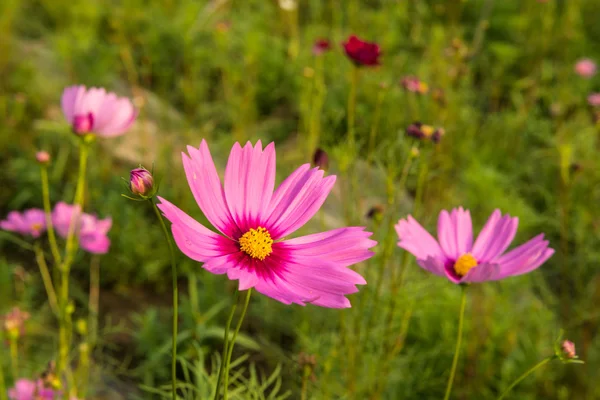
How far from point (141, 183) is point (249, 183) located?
180 millimetres

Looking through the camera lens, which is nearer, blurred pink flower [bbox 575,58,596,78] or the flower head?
the flower head

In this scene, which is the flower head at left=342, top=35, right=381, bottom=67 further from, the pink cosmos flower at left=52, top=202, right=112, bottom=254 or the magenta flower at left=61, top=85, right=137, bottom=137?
the pink cosmos flower at left=52, top=202, right=112, bottom=254

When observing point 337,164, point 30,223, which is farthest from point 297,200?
point 337,164

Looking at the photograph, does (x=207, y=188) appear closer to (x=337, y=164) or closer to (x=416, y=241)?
(x=416, y=241)

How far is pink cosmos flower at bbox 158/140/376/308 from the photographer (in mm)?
644

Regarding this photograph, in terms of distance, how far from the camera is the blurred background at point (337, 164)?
1.66 meters

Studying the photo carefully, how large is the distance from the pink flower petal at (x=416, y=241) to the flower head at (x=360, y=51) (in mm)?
541

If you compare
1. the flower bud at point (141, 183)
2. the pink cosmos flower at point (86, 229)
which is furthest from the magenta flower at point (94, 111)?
the flower bud at point (141, 183)

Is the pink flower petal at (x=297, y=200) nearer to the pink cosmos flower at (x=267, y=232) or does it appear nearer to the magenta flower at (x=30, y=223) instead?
the pink cosmos flower at (x=267, y=232)

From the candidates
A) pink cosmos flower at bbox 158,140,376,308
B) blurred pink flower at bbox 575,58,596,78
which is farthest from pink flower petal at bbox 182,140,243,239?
blurred pink flower at bbox 575,58,596,78

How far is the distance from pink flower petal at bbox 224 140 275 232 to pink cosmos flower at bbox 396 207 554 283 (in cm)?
21

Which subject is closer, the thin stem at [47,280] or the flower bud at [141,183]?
the flower bud at [141,183]

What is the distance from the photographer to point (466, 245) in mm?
976

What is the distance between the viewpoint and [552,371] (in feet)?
Answer: 6.19
